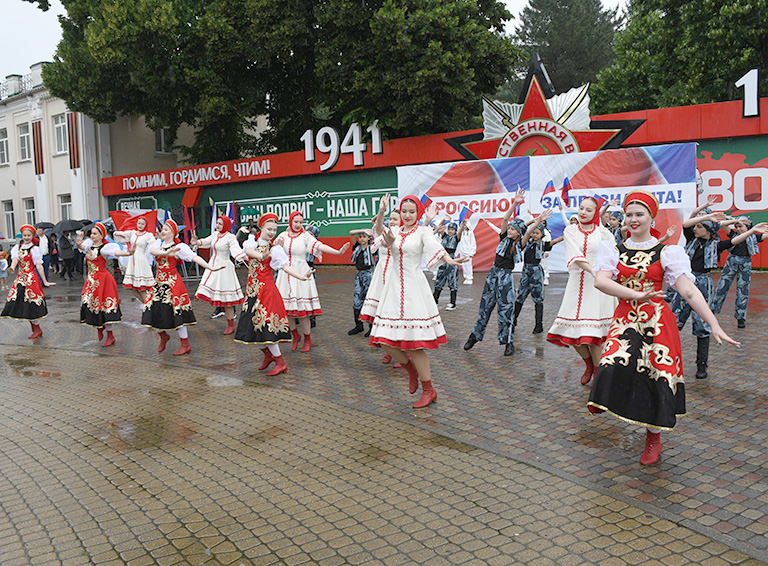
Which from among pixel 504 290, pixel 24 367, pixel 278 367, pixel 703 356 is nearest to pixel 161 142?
pixel 24 367

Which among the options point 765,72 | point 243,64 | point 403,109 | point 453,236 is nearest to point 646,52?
point 765,72

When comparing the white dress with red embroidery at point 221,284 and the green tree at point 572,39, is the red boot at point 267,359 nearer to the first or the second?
the white dress with red embroidery at point 221,284

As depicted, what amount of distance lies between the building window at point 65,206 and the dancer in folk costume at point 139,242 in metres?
23.3

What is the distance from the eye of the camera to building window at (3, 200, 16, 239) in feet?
125

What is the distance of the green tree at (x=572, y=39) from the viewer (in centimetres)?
4466

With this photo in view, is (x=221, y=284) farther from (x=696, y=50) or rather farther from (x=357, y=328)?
(x=696, y=50)

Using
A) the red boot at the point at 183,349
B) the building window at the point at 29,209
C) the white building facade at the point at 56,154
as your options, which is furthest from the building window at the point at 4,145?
the red boot at the point at 183,349

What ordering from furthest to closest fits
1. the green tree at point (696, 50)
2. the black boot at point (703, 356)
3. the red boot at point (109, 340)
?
the green tree at point (696, 50) < the red boot at point (109, 340) < the black boot at point (703, 356)

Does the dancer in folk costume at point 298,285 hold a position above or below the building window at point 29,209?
below

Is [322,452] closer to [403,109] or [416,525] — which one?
[416,525]

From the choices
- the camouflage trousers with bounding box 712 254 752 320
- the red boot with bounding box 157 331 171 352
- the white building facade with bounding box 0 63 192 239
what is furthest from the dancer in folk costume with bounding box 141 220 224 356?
the white building facade with bounding box 0 63 192 239

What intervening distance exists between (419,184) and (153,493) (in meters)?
16.8

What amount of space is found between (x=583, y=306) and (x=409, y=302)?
1.90 metres

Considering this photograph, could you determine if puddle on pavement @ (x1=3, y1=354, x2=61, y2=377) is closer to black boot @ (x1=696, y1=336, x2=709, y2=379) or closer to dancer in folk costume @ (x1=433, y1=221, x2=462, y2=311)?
dancer in folk costume @ (x1=433, y1=221, x2=462, y2=311)
